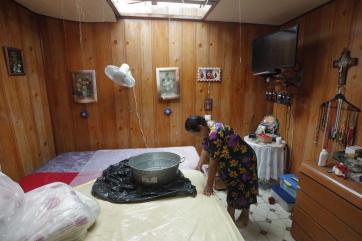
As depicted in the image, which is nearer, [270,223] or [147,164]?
[147,164]

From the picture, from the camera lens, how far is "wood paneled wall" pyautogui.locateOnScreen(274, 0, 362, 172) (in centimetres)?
175

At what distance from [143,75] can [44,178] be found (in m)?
1.62

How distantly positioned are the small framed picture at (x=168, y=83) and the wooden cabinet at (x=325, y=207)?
175 centimetres

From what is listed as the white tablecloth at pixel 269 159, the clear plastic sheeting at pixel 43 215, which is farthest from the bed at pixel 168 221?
the white tablecloth at pixel 269 159

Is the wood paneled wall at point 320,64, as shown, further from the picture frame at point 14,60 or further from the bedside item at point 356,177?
the picture frame at point 14,60

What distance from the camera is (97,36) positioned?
2.50m

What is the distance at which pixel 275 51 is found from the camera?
2258 mm

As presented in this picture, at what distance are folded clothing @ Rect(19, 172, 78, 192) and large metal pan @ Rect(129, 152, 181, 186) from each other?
30.4 inches

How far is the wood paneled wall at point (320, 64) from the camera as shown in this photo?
1.75 meters

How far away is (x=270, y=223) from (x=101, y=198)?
5.45 feet

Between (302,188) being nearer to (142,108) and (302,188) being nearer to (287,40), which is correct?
(287,40)

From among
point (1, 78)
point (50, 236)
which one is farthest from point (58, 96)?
point (50, 236)

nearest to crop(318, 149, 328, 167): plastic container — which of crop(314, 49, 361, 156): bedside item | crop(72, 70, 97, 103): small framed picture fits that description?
crop(314, 49, 361, 156): bedside item

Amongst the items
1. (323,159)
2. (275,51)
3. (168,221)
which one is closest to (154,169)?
(168,221)
